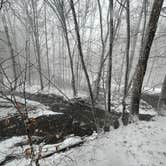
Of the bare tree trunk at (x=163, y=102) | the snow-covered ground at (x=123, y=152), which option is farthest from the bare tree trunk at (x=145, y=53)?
the bare tree trunk at (x=163, y=102)

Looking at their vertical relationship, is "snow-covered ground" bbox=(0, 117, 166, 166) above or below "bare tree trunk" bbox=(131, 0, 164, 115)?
below

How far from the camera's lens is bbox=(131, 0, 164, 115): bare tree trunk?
14.2ft

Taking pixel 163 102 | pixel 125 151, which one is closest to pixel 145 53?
pixel 125 151

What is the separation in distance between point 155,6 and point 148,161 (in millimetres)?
3889

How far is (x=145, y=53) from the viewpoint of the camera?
15.6 feet

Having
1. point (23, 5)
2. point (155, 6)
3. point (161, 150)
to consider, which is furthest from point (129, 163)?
point (23, 5)

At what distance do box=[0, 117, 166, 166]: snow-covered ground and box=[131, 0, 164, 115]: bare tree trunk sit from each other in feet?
3.41

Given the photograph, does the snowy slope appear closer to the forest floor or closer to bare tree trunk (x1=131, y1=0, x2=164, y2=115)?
the forest floor

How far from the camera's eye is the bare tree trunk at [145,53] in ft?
14.2

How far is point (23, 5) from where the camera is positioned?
13750mm

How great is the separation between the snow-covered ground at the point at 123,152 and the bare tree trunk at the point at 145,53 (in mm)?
1038

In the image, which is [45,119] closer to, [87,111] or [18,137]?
[18,137]

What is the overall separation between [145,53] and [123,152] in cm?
290

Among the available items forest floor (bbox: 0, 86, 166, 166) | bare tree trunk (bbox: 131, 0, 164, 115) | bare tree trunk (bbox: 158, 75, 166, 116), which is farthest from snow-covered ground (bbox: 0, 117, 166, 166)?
bare tree trunk (bbox: 158, 75, 166, 116)
